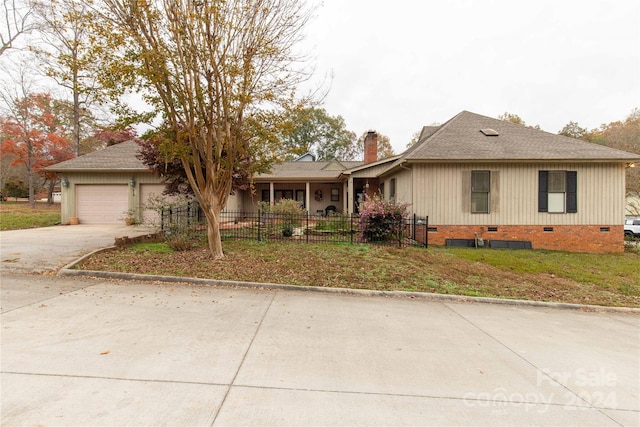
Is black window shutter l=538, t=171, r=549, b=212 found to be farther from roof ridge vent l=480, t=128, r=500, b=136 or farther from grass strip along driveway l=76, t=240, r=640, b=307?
roof ridge vent l=480, t=128, r=500, b=136

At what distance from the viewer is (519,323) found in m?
4.74

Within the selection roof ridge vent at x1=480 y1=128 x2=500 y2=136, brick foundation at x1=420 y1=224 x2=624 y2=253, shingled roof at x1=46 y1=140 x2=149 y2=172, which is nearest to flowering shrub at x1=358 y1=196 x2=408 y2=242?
brick foundation at x1=420 y1=224 x2=624 y2=253

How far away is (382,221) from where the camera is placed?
10812mm

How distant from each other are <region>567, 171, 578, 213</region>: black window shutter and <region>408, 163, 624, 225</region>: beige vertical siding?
0.42 ft

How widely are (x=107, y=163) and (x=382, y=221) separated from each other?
1414 centimetres

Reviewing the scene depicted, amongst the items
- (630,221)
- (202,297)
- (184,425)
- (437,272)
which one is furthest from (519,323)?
(630,221)

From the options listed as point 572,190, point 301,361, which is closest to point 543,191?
point 572,190

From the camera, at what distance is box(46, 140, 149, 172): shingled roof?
1498 cm

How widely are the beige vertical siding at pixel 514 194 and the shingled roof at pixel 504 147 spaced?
1.45ft

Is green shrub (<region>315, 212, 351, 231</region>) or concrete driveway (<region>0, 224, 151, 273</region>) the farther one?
green shrub (<region>315, 212, 351, 231</region>)

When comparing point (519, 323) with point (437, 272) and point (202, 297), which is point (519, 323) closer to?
point (437, 272)

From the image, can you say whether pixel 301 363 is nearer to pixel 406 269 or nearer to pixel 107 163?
pixel 406 269

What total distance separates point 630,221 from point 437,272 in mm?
19208

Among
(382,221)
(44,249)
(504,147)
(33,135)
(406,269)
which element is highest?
(33,135)
